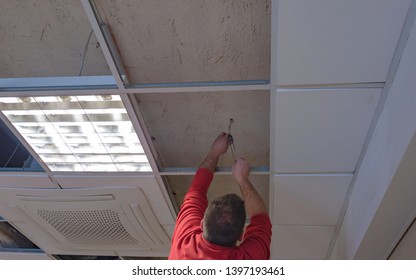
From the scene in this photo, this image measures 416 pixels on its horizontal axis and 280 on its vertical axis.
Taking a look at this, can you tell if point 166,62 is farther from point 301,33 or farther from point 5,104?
point 5,104

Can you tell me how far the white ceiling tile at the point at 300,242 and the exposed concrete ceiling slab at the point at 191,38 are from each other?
1255mm

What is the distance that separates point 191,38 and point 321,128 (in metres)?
0.70

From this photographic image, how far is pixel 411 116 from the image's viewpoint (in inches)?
48.9

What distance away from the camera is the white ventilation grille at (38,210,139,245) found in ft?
8.01

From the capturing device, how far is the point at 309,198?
7.02 ft

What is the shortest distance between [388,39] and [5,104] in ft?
5.32

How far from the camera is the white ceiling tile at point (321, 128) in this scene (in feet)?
5.13

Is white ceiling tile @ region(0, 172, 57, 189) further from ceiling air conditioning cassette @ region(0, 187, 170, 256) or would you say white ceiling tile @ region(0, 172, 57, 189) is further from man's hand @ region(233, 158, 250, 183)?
man's hand @ region(233, 158, 250, 183)

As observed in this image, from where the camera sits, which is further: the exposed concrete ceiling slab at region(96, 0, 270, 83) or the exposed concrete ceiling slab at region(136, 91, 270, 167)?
the exposed concrete ceiling slab at region(136, 91, 270, 167)

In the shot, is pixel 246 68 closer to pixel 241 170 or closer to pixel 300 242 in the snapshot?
pixel 241 170

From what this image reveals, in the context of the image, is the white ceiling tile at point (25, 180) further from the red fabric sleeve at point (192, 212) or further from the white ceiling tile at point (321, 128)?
the white ceiling tile at point (321, 128)

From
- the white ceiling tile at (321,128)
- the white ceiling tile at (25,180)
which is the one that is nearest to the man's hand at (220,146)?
the white ceiling tile at (321,128)

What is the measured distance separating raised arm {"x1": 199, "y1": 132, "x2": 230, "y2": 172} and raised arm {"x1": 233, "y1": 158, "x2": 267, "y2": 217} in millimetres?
105

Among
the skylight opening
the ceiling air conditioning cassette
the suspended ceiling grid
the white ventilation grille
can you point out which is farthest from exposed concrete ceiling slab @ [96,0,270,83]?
the white ventilation grille
